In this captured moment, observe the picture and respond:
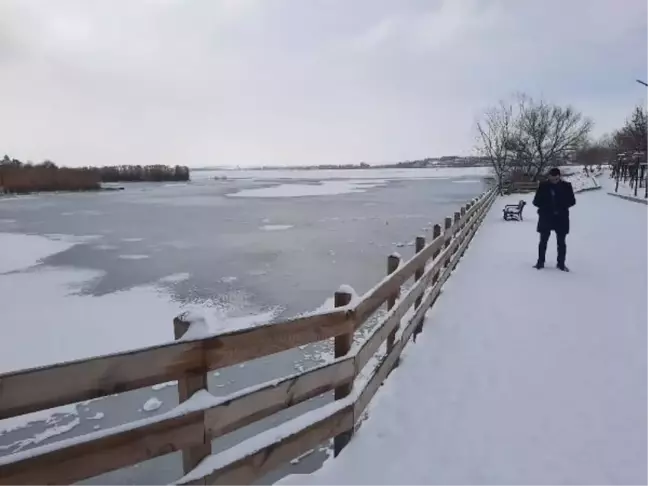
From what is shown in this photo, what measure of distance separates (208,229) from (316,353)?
49.7ft

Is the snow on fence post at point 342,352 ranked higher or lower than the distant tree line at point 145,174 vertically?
lower

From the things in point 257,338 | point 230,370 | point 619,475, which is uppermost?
point 257,338

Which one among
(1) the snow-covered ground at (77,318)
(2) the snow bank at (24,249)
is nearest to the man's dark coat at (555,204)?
(1) the snow-covered ground at (77,318)

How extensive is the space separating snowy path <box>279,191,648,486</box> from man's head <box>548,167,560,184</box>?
6.51 feet

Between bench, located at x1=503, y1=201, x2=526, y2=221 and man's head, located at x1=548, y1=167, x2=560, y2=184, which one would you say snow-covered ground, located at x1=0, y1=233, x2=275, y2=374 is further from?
bench, located at x1=503, y1=201, x2=526, y2=221

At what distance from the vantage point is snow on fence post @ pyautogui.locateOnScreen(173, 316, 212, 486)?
228 cm

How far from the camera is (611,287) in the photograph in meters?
7.73

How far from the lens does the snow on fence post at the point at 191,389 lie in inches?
89.7

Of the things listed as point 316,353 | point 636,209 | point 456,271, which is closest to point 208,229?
point 456,271

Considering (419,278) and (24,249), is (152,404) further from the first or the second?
(24,249)

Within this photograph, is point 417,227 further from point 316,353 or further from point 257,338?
point 257,338

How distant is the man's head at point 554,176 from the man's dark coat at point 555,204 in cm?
6

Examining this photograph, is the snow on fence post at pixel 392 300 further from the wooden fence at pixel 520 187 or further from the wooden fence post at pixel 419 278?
the wooden fence at pixel 520 187

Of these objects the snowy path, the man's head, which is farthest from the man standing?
the snowy path
